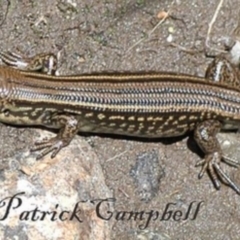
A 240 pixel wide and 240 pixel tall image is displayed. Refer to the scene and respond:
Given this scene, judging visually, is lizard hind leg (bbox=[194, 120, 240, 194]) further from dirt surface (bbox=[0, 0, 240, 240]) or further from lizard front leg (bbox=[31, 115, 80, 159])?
lizard front leg (bbox=[31, 115, 80, 159])

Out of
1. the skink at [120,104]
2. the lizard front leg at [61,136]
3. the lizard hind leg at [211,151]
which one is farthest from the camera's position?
the lizard hind leg at [211,151]

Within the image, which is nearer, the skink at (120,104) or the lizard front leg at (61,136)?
the skink at (120,104)

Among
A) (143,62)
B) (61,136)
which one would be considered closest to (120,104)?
(61,136)

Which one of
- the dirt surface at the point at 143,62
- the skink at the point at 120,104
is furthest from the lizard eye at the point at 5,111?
the dirt surface at the point at 143,62

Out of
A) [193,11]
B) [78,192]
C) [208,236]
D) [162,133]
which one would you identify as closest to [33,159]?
[78,192]

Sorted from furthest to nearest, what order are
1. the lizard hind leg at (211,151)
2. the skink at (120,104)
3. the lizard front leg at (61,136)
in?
the lizard hind leg at (211,151)
the lizard front leg at (61,136)
the skink at (120,104)

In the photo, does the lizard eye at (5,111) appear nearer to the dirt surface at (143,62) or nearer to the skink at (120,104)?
the skink at (120,104)
